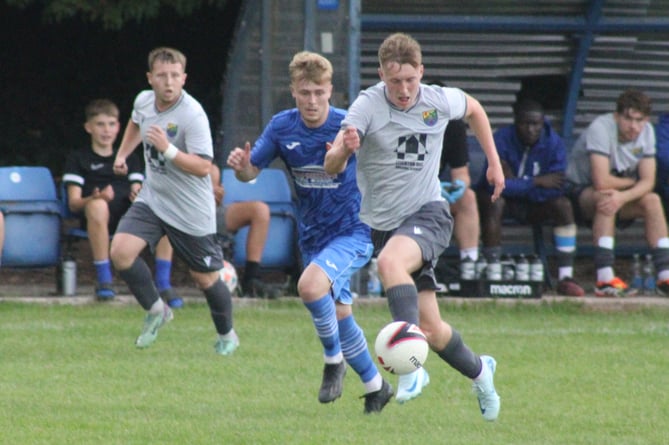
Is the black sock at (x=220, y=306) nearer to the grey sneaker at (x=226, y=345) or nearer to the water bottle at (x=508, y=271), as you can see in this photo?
the grey sneaker at (x=226, y=345)

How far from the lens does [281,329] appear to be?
35.4ft

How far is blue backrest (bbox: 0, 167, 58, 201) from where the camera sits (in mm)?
12453

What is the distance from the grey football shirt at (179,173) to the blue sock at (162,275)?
216 cm

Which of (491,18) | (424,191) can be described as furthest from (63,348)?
(491,18)

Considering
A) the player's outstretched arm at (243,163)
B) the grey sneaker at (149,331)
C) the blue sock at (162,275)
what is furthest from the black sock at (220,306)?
the blue sock at (162,275)

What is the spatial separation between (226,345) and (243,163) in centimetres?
209

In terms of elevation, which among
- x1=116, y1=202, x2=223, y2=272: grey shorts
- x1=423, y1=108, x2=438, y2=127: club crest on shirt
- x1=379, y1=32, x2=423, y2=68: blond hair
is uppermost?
x1=379, y1=32, x2=423, y2=68: blond hair

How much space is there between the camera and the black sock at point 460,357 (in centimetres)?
720

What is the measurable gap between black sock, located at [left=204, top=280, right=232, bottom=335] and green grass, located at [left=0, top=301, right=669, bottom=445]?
0.20 metres

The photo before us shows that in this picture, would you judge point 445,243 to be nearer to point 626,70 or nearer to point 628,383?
point 628,383

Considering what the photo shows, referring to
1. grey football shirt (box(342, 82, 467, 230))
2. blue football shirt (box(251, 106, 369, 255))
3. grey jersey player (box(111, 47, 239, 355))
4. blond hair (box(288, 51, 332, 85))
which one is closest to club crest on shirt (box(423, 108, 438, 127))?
grey football shirt (box(342, 82, 467, 230))

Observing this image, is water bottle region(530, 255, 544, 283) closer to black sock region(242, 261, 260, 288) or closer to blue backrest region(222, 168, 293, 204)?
blue backrest region(222, 168, 293, 204)

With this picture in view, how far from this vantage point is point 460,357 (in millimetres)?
7199

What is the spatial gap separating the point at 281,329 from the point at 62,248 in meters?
3.37
